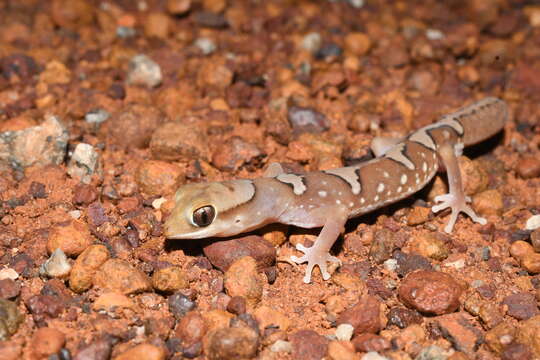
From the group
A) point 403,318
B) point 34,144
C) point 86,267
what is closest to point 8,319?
point 86,267

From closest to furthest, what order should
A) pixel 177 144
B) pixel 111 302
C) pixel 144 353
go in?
pixel 144 353 < pixel 111 302 < pixel 177 144

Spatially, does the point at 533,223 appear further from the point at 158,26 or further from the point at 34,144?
the point at 158,26

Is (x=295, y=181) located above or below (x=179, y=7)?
below

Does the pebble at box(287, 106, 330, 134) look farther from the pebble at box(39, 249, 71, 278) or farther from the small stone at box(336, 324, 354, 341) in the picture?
the pebble at box(39, 249, 71, 278)

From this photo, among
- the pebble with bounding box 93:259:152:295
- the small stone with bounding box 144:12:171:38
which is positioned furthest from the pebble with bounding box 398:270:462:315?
the small stone with bounding box 144:12:171:38

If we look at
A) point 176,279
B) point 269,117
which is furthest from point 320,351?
point 269,117

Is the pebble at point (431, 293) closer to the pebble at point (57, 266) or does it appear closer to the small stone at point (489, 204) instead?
the small stone at point (489, 204)
